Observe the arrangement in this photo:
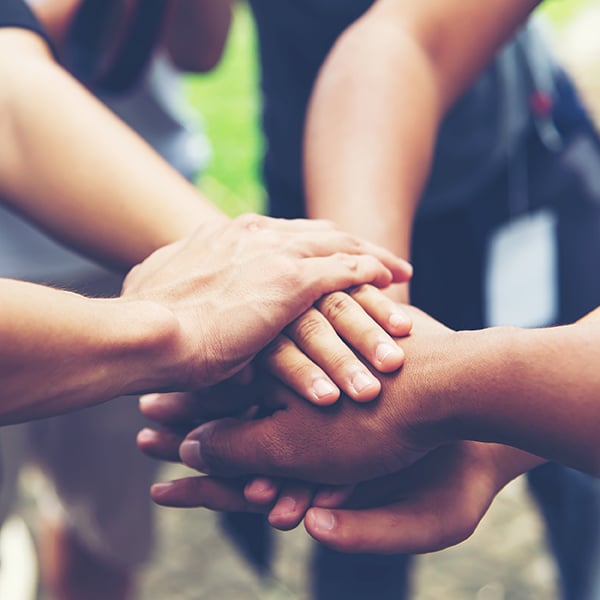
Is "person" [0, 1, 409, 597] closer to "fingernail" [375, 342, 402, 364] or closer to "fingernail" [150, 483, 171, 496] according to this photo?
"fingernail" [375, 342, 402, 364]

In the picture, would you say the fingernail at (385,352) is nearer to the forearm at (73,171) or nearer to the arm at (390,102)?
the arm at (390,102)

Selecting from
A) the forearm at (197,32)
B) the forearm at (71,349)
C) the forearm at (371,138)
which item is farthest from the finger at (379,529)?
the forearm at (197,32)

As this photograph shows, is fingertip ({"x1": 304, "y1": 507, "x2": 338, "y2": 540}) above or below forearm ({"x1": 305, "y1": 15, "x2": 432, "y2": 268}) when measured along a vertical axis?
below

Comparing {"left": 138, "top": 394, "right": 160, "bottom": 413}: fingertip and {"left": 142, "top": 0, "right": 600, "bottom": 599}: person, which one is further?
{"left": 142, "top": 0, "right": 600, "bottom": 599}: person

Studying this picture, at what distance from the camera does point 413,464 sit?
0.95 metres

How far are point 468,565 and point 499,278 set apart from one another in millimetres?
960

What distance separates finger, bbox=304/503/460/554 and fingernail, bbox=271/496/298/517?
0.02 meters

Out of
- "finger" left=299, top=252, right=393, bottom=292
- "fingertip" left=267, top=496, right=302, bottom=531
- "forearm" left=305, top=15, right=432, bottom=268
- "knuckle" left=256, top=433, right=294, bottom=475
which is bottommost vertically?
"fingertip" left=267, top=496, right=302, bottom=531

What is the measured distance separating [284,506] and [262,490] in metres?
0.03

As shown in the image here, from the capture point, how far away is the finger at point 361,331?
2.98ft

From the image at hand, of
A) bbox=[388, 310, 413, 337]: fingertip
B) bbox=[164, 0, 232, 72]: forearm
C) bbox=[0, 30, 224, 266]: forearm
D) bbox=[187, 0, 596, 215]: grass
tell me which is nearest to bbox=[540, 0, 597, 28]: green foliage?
bbox=[187, 0, 596, 215]: grass

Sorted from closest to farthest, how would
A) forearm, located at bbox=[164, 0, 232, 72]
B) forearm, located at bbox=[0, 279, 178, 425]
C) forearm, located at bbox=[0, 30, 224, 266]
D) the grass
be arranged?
forearm, located at bbox=[0, 279, 178, 425] → forearm, located at bbox=[0, 30, 224, 266] → forearm, located at bbox=[164, 0, 232, 72] → the grass

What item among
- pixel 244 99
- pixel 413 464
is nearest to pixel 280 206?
pixel 413 464

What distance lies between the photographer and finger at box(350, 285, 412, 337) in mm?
951
